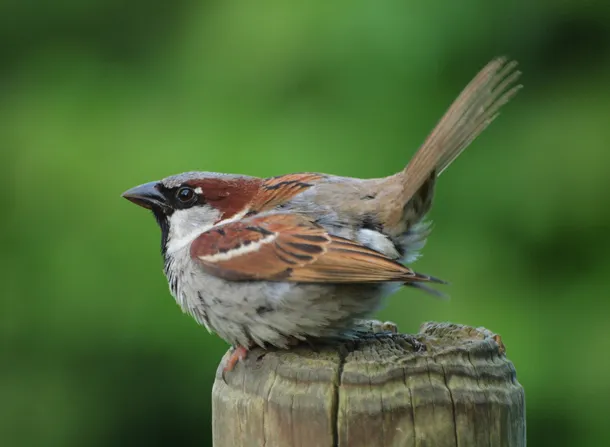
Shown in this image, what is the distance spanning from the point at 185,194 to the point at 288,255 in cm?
53

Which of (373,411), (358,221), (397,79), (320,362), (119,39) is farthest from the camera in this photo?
(119,39)

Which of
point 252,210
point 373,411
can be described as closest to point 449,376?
point 373,411

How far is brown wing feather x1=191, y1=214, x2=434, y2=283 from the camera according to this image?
2.46m

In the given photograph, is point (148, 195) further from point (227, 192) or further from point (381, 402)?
point (381, 402)

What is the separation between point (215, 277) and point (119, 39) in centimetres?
218

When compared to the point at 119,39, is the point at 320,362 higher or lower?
lower

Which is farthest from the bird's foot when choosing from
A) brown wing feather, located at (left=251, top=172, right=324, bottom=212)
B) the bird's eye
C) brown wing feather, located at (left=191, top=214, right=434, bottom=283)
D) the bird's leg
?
the bird's eye

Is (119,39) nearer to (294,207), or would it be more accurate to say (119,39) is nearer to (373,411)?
(294,207)

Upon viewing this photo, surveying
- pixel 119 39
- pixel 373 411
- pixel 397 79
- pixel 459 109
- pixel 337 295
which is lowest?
pixel 373 411

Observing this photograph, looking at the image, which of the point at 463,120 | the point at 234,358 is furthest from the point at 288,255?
the point at 463,120

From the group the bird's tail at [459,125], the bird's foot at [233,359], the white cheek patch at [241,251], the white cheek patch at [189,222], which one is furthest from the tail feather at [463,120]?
the bird's foot at [233,359]

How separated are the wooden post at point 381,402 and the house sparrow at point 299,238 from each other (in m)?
0.36

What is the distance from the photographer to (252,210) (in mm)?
2836

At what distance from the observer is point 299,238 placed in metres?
2.62
